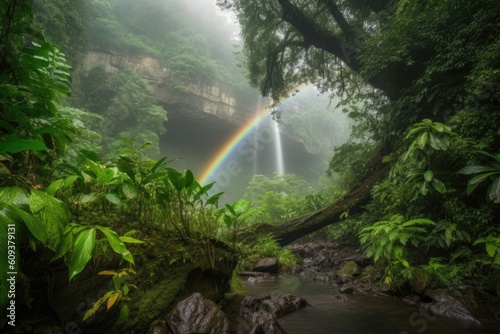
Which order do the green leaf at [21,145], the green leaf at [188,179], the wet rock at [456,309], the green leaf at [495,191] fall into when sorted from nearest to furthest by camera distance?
1. the green leaf at [21,145]
2. the green leaf at [188,179]
3. the wet rock at [456,309]
4. the green leaf at [495,191]

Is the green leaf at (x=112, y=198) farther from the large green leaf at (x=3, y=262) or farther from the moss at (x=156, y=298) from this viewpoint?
the large green leaf at (x=3, y=262)

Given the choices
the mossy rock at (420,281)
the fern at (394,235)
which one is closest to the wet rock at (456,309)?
the mossy rock at (420,281)

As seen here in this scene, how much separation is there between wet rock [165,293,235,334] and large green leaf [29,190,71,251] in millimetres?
1256

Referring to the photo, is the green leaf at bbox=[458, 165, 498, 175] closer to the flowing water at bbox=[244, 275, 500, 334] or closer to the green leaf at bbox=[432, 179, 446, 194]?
A: the green leaf at bbox=[432, 179, 446, 194]

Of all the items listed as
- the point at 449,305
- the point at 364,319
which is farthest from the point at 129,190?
the point at 449,305

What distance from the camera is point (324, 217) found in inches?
301

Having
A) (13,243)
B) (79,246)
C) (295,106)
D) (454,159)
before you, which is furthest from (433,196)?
(295,106)

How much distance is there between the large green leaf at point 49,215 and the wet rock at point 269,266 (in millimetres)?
5688

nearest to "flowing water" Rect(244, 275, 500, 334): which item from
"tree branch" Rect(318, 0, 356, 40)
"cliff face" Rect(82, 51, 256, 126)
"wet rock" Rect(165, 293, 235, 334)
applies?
"wet rock" Rect(165, 293, 235, 334)

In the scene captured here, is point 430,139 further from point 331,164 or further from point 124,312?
point 331,164

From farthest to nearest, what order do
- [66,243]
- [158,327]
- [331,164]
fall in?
[331,164] < [158,327] < [66,243]

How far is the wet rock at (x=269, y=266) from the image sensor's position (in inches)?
266

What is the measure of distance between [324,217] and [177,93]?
27.2 m

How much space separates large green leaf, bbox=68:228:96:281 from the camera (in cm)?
163
